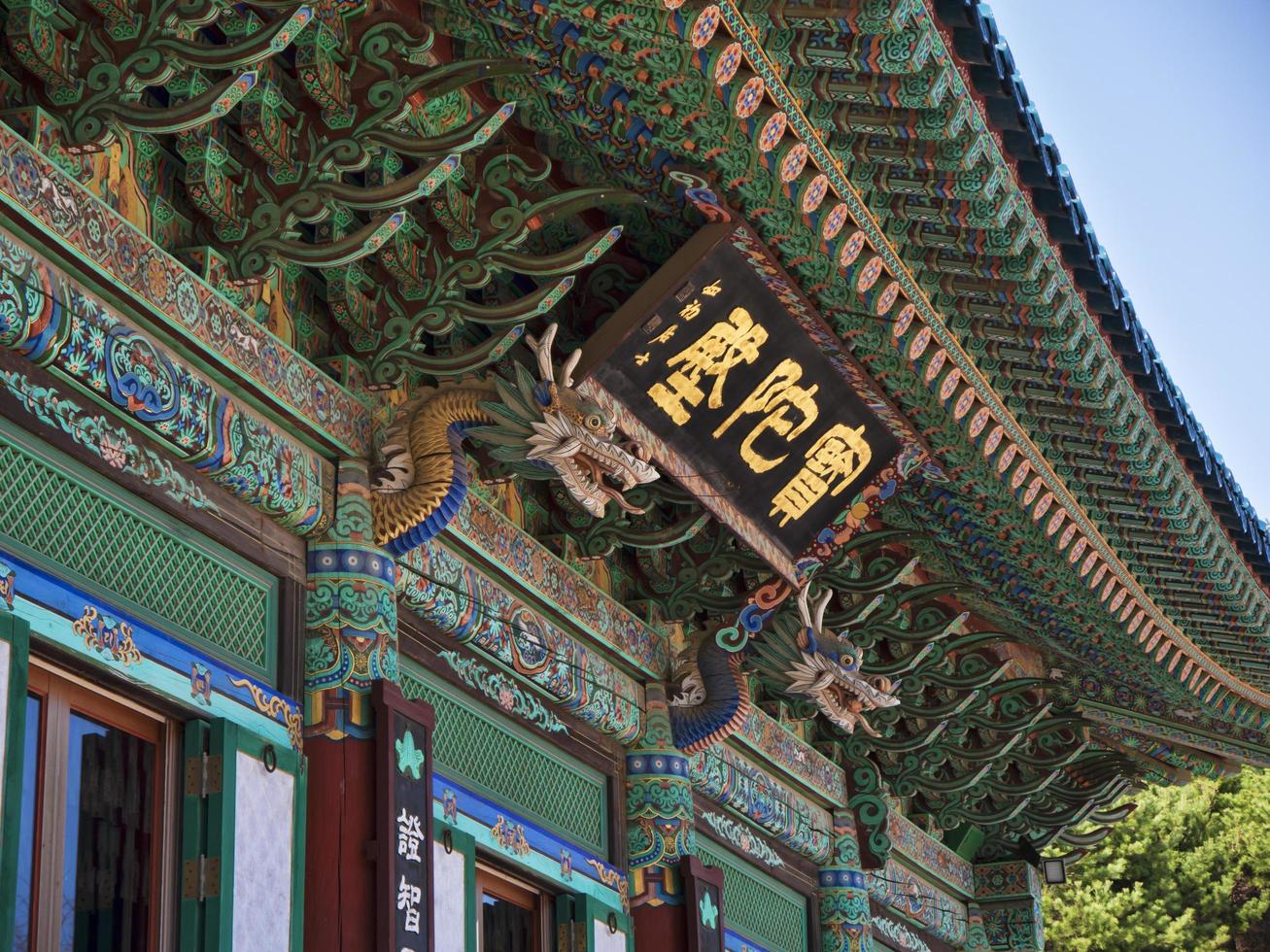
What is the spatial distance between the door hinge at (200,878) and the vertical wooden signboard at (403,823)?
0.75 meters

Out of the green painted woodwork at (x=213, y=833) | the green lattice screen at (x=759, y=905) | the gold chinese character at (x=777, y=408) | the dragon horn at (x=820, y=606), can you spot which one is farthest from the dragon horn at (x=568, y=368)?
the green lattice screen at (x=759, y=905)

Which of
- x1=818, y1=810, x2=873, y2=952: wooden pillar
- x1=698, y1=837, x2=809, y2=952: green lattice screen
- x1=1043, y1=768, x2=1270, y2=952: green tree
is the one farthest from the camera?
x1=1043, y1=768, x2=1270, y2=952: green tree

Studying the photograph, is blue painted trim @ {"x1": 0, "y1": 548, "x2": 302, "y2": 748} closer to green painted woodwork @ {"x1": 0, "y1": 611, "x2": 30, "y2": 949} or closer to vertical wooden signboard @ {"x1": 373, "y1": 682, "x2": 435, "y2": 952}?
green painted woodwork @ {"x1": 0, "y1": 611, "x2": 30, "y2": 949}

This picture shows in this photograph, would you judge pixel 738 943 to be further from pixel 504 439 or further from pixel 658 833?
pixel 504 439

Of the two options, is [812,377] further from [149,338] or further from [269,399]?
[149,338]

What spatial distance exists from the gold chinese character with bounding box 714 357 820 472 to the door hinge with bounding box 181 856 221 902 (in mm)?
3161

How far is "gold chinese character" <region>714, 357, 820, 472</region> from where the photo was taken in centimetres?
832

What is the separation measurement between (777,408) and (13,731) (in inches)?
163

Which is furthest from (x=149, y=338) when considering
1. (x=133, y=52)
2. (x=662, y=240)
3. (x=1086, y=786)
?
(x=1086, y=786)

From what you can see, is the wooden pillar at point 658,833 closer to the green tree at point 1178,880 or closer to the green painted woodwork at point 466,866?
the green painted woodwork at point 466,866

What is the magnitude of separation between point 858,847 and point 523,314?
589 cm

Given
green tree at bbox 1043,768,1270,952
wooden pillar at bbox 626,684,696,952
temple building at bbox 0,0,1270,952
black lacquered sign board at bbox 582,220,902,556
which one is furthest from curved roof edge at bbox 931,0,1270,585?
green tree at bbox 1043,768,1270,952

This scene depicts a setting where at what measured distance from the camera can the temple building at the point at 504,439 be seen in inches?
223

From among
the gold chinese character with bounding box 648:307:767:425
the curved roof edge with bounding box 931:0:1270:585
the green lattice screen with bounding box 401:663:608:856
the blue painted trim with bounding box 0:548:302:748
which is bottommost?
the blue painted trim with bounding box 0:548:302:748
